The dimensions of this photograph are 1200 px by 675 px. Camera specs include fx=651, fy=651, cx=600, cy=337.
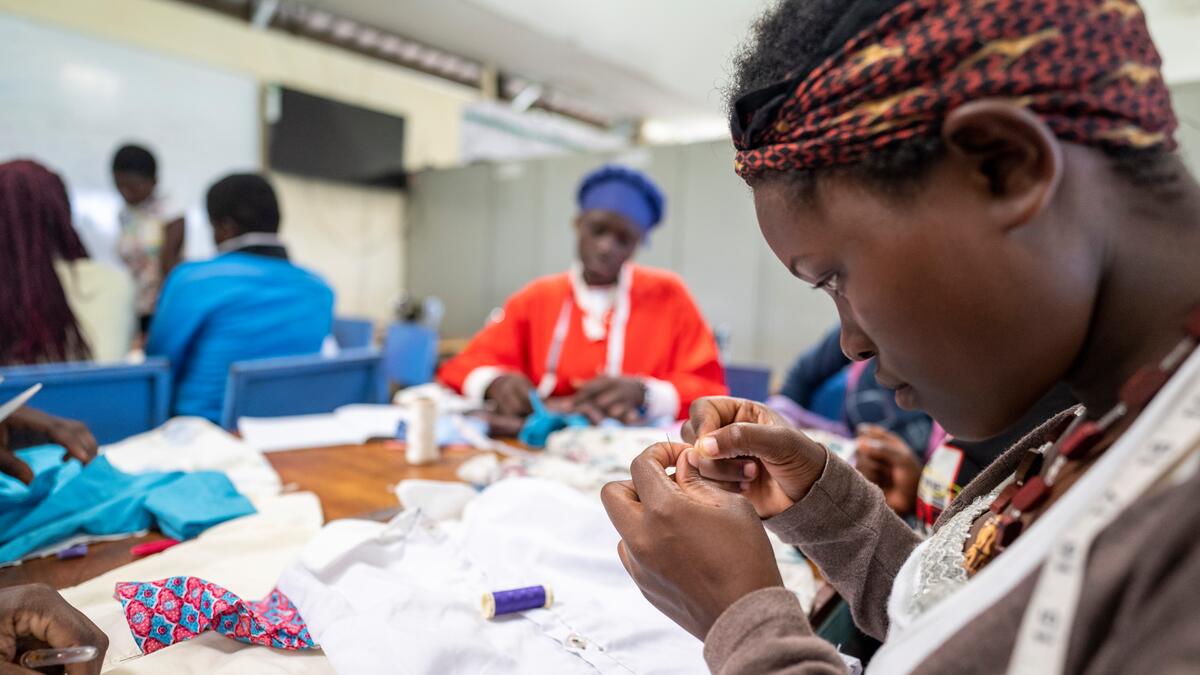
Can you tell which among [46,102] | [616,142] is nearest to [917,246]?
[46,102]

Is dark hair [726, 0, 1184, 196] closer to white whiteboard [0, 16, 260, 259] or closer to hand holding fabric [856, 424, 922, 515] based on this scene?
hand holding fabric [856, 424, 922, 515]

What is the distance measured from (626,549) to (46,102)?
16.4ft

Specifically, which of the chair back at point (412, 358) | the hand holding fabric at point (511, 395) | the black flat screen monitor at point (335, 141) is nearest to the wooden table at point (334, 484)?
the hand holding fabric at point (511, 395)

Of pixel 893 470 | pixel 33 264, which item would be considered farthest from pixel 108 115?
pixel 893 470

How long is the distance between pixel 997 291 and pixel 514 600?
619 mm

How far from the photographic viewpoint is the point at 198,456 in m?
1.32

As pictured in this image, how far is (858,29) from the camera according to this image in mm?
458

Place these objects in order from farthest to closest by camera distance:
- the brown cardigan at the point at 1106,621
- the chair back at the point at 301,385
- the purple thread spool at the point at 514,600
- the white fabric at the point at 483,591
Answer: the chair back at the point at 301,385, the purple thread spool at the point at 514,600, the white fabric at the point at 483,591, the brown cardigan at the point at 1106,621

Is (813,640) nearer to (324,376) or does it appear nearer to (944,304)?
(944,304)

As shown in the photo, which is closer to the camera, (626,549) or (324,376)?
(626,549)

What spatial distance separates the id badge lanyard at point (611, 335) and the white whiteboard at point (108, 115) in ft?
7.28

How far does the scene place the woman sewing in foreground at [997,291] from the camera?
1.19ft

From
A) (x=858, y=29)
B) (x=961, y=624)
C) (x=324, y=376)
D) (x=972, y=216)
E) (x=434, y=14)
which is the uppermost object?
(x=434, y=14)

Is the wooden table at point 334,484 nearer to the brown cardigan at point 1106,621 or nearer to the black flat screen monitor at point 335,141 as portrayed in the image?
the brown cardigan at point 1106,621
